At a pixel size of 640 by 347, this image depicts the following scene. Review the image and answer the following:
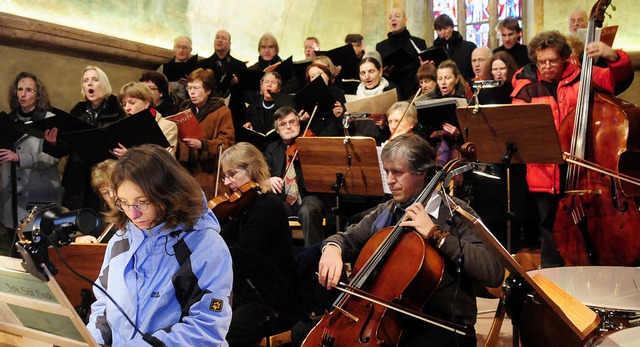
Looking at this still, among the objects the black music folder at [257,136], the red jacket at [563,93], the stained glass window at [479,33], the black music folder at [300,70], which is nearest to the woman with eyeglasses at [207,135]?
the black music folder at [257,136]

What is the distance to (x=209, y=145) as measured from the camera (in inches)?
234

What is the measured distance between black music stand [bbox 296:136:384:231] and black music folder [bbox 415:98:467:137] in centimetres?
59

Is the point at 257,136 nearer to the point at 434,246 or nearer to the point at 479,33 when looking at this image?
the point at 434,246

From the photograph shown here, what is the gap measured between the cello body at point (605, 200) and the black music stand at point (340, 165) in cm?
136

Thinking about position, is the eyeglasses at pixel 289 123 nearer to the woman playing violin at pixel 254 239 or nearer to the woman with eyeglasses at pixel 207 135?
the woman with eyeglasses at pixel 207 135

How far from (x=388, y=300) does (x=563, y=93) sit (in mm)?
2782

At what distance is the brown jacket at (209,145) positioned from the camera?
5.87 m

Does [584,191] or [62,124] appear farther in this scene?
[62,124]

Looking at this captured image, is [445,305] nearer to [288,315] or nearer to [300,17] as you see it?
[288,315]

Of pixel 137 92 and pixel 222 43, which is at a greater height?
pixel 222 43

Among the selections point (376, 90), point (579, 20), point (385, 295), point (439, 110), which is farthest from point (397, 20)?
point (385, 295)

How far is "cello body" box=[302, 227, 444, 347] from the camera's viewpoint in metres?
2.81

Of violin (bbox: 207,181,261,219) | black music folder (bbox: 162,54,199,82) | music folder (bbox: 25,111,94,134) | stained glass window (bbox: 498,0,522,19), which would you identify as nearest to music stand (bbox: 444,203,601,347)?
violin (bbox: 207,181,261,219)

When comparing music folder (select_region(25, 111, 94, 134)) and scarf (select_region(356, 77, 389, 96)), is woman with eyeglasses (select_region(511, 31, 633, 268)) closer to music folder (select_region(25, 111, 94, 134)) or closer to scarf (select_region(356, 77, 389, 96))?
scarf (select_region(356, 77, 389, 96))
